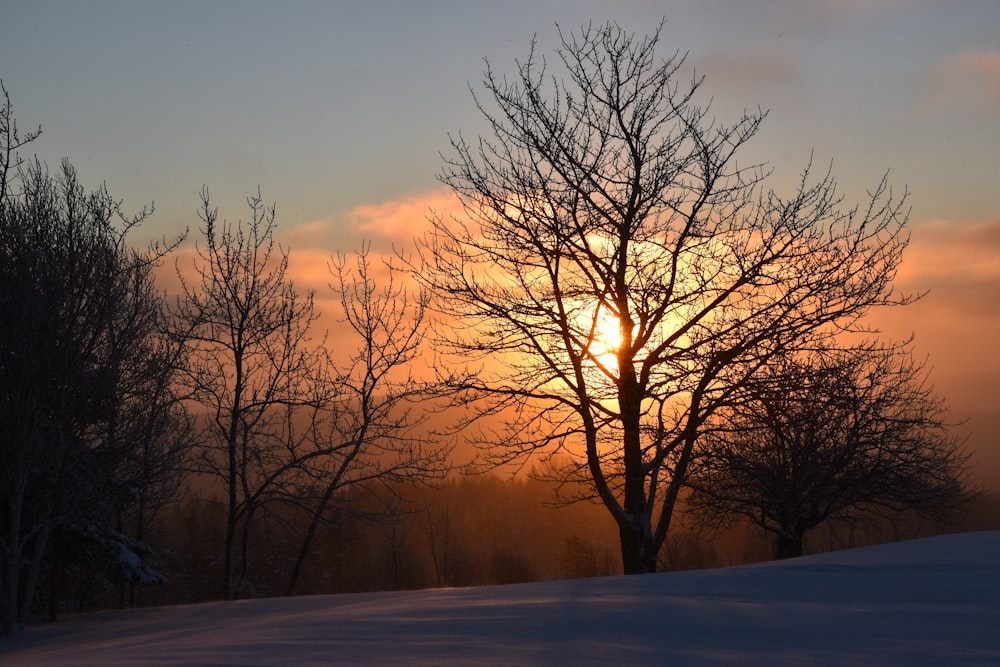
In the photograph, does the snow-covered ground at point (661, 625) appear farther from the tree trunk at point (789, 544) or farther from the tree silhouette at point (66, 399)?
the tree trunk at point (789, 544)

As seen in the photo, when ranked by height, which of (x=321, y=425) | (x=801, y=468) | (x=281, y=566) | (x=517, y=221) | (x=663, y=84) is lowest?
(x=281, y=566)

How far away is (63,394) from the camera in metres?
10.7

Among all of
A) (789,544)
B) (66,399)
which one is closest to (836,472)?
(789,544)

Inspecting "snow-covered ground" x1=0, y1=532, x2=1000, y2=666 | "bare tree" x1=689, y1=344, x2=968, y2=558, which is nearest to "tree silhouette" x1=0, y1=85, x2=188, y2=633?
"snow-covered ground" x1=0, y1=532, x2=1000, y2=666

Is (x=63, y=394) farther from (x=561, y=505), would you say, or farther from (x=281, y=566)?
(x=281, y=566)

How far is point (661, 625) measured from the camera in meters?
4.79

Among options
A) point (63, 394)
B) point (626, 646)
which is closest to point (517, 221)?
point (63, 394)

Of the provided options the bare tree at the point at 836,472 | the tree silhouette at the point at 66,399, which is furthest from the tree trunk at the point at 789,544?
the tree silhouette at the point at 66,399

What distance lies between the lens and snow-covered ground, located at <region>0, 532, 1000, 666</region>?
4.12 meters

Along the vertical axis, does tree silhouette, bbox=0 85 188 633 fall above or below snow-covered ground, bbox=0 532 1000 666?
above

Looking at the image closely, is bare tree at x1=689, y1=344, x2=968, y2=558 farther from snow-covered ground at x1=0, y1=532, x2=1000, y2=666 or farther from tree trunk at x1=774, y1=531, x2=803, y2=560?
snow-covered ground at x1=0, y1=532, x2=1000, y2=666

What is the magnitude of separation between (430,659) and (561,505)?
10.0 metres

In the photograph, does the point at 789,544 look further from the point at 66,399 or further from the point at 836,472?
the point at 66,399

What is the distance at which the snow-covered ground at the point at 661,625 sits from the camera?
4117 mm
